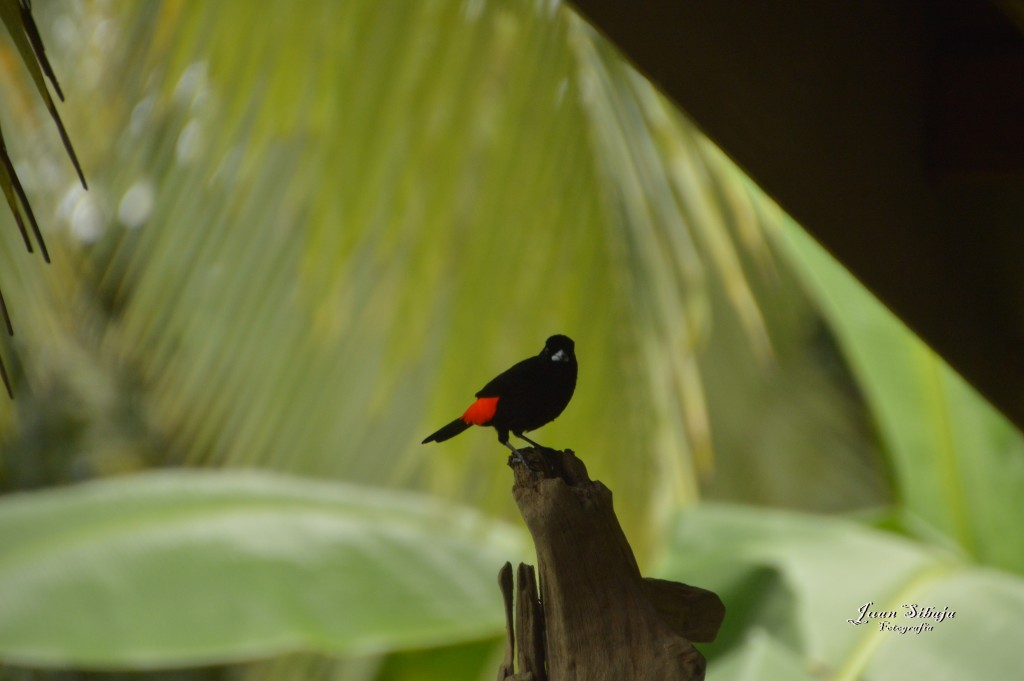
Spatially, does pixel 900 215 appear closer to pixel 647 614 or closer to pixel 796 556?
pixel 647 614

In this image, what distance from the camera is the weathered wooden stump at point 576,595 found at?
0.68 meters

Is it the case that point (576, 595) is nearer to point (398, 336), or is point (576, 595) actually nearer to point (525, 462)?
point (525, 462)

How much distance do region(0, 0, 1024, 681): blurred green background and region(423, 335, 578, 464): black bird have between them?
2.30 ft

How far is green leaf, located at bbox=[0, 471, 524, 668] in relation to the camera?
58.9 inches

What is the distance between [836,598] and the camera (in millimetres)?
1452

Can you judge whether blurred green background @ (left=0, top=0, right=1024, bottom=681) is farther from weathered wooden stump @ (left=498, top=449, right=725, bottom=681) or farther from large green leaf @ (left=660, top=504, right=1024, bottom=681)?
weathered wooden stump @ (left=498, top=449, right=725, bottom=681)

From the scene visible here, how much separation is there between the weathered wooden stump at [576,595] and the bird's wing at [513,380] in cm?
6

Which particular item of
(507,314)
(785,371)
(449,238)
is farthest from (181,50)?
(785,371)

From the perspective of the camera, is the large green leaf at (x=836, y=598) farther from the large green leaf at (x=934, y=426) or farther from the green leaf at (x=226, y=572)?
the green leaf at (x=226, y=572)

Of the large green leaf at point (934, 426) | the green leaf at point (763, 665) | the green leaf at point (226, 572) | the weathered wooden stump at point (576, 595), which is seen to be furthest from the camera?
the large green leaf at point (934, 426)

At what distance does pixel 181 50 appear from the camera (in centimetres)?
121

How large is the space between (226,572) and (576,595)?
1137 mm

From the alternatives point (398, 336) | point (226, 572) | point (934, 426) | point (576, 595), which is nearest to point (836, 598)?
point (934, 426)

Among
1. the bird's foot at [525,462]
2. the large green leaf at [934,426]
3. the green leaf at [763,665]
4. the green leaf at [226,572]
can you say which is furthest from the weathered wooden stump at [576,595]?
the large green leaf at [934,426]
